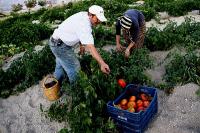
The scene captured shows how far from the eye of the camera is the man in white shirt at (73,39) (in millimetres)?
5367

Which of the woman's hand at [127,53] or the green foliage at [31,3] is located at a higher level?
the woman's hand at [127,53]

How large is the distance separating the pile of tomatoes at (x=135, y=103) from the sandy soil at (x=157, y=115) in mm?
365

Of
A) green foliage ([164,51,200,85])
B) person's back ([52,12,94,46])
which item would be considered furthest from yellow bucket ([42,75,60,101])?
green foliage ([164,51,200,85])

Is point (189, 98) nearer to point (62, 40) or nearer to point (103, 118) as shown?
point (103, 118)

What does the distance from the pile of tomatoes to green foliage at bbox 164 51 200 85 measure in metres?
0.86

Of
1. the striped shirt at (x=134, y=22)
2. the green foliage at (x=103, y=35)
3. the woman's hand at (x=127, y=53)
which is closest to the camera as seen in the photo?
the striped shirt at (x=134, y=22)

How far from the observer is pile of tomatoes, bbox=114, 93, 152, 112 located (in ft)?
18.0

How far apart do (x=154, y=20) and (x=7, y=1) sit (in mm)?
7271

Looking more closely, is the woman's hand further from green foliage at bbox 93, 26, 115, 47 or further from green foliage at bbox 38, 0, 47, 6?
green foliage at bbox 38, 0, 47, 6

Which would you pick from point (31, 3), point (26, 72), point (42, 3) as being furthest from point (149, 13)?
point (31, 3)

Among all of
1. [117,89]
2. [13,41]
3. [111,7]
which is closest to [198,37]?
[117,89]

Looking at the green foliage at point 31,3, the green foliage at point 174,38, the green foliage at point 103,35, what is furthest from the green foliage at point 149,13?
the green foliage at point 31,3

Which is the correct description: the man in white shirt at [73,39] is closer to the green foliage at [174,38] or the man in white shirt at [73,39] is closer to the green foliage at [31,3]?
the green foliage at [174,38]

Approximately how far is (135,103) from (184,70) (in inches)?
52.4
